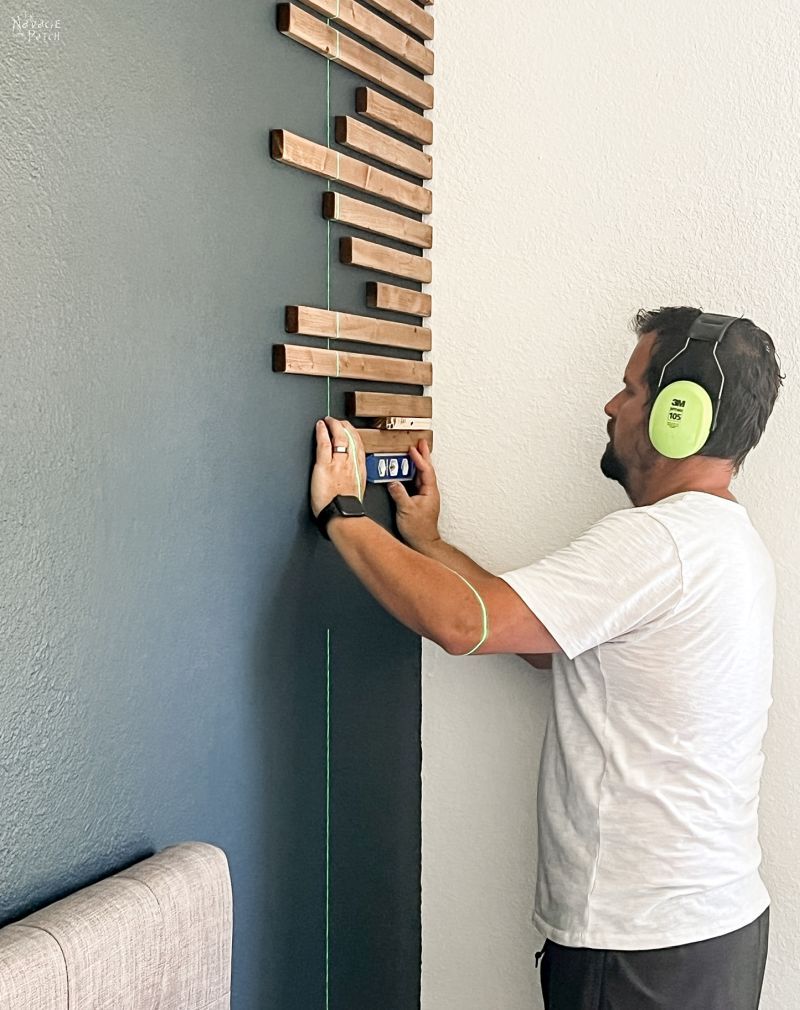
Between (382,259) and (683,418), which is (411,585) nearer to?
(683,418)

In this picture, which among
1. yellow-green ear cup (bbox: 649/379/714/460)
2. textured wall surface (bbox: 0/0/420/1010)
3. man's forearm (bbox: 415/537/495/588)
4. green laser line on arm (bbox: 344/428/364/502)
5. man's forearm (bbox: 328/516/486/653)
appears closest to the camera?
textured wall surface (bbox: 0/0/420/1010)

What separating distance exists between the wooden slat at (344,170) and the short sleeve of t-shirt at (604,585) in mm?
691

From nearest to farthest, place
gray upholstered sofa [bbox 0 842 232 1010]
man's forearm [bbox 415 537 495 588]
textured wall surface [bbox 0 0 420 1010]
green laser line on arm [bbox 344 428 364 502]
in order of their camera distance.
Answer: gray upholstered sofa [bbox 0 842 232 1010] < textured wall surface [bbox 0 0 420 1010] < green laser line on arm [bbox 344 428 364 502] < man's forearm [bbox 415 537 495 588]

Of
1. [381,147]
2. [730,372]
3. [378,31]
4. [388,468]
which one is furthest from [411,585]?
[378,31]

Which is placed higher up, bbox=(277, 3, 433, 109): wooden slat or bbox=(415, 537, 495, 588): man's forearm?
bbox=(277, 3, 433, 109): wooden slat

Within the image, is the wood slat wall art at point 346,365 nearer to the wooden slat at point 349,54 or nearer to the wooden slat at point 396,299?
the wooden slat at point 396,299

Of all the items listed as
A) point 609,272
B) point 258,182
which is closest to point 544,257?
point 609,272

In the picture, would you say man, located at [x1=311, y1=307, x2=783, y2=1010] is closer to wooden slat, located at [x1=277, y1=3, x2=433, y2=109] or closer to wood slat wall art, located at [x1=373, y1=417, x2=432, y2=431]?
wood slat wall art, located at [x1=373, y1=417, x2=432, y2=431]

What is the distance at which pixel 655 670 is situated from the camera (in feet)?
5.43

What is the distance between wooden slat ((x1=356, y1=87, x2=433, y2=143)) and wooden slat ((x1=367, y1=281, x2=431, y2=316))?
278 millimetres

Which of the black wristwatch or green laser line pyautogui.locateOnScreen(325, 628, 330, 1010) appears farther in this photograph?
green laser line pyautogui.locateOnScreen(325, 628, 330, 1010)

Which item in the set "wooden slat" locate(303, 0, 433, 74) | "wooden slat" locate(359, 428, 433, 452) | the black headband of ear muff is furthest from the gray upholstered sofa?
"wooden slat" locate(303, 0, 433, 74)

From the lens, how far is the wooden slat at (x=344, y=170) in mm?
1655

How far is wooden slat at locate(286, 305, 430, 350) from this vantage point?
67.2 inches
